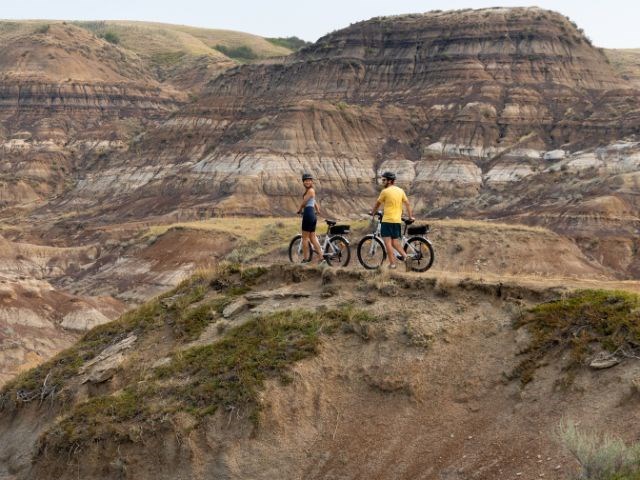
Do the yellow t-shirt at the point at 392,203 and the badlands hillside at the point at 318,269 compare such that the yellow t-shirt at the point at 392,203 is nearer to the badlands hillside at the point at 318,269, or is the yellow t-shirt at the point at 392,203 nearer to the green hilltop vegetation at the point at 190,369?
the badlands hillside at the point at 318,269

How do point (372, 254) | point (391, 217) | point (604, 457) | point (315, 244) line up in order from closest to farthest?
point (604, 457), point (391, 217), point (372, 254), point (315, 244)

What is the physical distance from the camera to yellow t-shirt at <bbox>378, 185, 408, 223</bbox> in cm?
1883

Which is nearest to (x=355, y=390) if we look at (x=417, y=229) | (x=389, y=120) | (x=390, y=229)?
(x=390, y=229)

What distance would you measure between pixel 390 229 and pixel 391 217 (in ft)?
0.84

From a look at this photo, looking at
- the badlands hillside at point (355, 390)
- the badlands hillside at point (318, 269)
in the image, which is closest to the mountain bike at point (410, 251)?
the badlands hillside at point (318, 269)

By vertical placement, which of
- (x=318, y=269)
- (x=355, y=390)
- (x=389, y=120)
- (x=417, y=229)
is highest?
(x=417, y=229)

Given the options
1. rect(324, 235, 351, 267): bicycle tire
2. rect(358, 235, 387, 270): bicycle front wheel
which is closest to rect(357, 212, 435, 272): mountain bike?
rect(358, 235, 387, 270): bicycle front wheel

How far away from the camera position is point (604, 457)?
36.6ft

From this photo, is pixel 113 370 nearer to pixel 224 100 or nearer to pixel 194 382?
pixel 194 382

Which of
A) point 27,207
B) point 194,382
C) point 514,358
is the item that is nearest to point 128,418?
point 194,382

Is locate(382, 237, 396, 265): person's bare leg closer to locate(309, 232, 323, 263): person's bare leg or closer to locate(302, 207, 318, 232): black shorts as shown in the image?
locate(309, 232, 323, 263): person's bare leg

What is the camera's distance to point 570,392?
45.0 feet

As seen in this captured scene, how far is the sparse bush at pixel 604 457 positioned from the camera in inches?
436

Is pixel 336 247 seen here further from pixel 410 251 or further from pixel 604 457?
pixel 604 457
